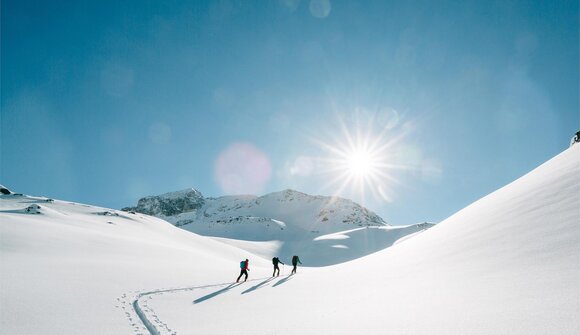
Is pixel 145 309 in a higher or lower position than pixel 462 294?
lower

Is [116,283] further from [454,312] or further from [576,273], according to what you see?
[576,273]

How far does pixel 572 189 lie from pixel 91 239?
27441mm

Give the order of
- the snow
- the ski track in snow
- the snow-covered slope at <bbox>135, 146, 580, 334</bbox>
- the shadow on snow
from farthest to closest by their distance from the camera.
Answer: the shadow on snow → the ski track in snow → the snow → the snow-covered slope at <bbox>135, 146, 580, 334</bbox>

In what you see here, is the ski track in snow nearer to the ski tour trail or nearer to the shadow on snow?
the ski tour trail

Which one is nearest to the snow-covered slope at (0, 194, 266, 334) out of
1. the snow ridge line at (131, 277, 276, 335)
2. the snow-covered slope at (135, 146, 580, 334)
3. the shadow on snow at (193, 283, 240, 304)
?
the snow ridge line at (131, 277, 276, 335)

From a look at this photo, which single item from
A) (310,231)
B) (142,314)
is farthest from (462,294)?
(310,231)

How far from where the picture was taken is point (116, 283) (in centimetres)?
1169

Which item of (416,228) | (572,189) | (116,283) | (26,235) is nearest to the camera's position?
(572,189)

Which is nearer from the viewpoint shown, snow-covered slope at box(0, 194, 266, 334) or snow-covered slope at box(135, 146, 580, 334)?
snow-covered slope at box(135, 146, 580, 334)

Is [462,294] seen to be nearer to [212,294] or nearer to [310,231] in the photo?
[212,294]

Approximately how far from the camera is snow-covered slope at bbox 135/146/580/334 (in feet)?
15.9

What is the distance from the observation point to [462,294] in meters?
6.39

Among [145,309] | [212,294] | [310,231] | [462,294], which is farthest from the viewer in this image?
[310,231]

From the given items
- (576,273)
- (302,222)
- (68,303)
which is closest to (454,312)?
(576,273)
